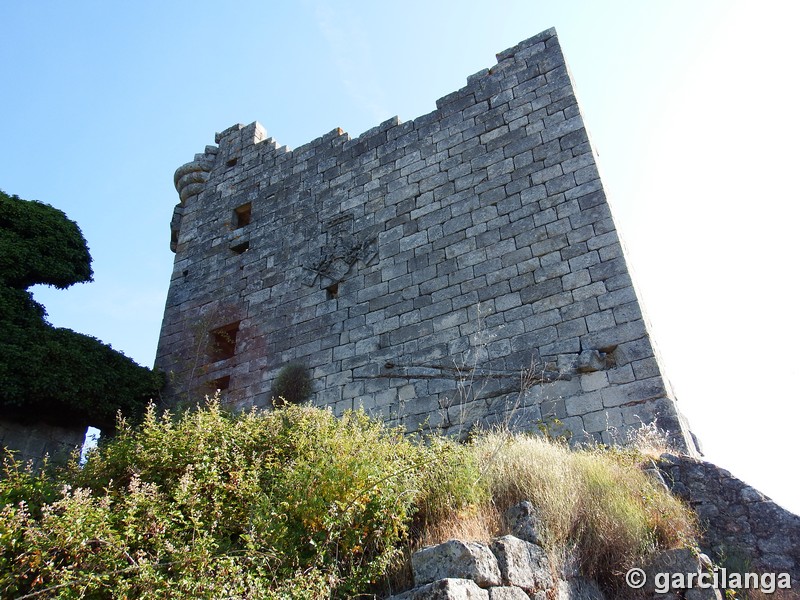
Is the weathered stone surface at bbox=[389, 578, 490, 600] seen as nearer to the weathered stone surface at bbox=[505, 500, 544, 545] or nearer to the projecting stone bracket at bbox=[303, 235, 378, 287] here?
the weathered stone surface at bbox=[505, 500, 544, 545]

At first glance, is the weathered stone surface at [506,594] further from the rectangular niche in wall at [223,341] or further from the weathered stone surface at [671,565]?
the rectangular niche in wall at [223,341]

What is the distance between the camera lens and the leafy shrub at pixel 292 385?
7.64 meters

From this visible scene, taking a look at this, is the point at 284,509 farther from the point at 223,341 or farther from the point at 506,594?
the point at 223,341

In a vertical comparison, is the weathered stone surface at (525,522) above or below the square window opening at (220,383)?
below

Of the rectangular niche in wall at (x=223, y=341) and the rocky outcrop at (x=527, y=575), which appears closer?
the rocky outcrop at (x=527, y=575)

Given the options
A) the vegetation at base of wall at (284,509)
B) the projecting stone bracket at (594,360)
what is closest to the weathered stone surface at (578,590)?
the vegetation at base of wall at (284,509)

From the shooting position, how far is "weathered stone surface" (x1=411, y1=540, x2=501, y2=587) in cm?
304

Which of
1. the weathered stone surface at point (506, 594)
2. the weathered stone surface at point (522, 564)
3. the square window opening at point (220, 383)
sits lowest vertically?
the weathered stone surface at point (506, 594)

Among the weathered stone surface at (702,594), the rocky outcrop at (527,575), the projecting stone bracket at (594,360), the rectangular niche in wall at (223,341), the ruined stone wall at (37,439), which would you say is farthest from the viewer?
the rectangular niche in wall at (223,341)

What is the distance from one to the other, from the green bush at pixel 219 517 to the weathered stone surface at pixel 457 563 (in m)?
0.24

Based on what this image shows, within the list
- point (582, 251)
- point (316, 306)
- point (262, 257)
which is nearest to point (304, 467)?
point (582, 251)

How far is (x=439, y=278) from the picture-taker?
294 inches

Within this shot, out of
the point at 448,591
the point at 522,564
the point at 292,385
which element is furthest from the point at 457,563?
the point at 292,385
